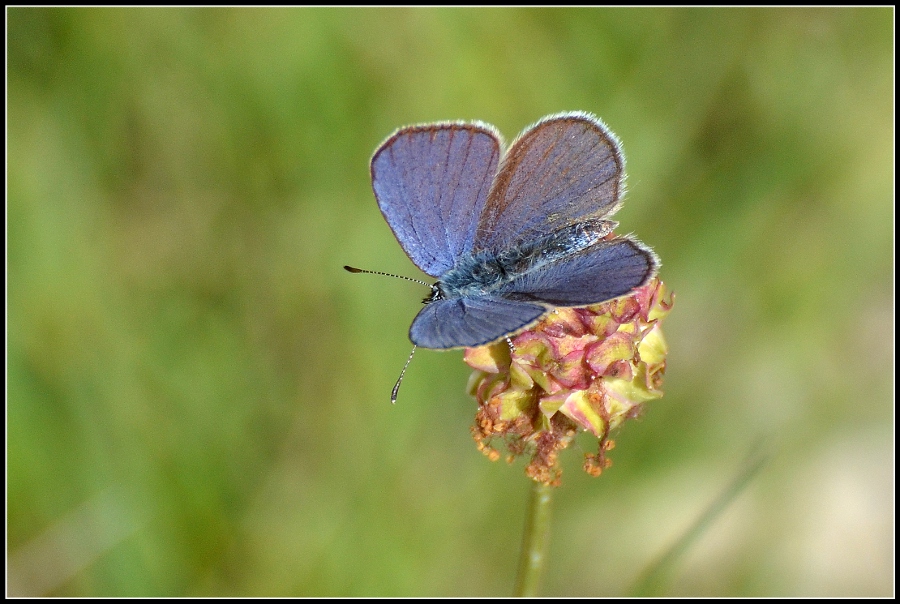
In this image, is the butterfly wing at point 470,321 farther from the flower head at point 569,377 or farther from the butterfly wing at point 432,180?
the butterfly wing at point 432,180

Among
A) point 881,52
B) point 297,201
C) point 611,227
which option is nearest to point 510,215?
point 611,227

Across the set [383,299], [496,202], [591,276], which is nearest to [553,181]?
[496,202]

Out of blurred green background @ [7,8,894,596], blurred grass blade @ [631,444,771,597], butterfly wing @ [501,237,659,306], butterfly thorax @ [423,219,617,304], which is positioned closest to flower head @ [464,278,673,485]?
butterfly wing @ [501,237,659,306]

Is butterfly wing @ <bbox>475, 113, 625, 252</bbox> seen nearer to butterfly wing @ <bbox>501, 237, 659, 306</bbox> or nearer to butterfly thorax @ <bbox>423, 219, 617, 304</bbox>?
butterfly thorax @ <bbox>423, 219, 617, 304</bbox>

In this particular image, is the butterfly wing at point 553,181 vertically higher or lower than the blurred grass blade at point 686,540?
higher

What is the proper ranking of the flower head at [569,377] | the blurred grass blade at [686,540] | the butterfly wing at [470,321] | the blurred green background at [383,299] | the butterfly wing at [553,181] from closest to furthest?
the butterfly wing at [470,321]
the flower head at [569,377]
the blurred grass blade at [686,540]
the butterfly wing at [553,181]
the blurred green background at [383,299]

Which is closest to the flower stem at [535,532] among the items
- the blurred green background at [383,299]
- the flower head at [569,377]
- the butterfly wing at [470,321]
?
the flower head at [569,377]

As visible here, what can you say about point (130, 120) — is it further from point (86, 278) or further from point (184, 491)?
point (184, 491)
